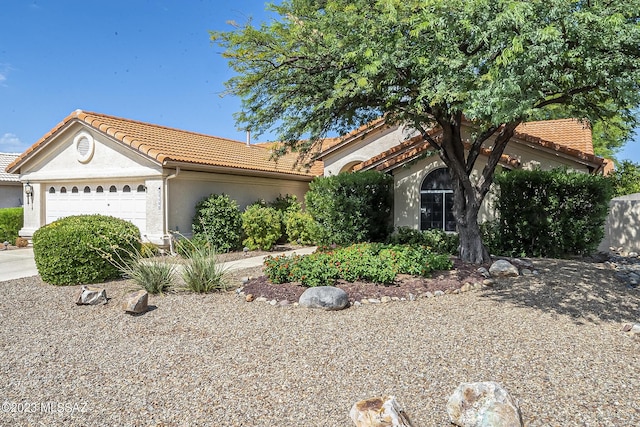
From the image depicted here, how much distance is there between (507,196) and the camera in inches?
489

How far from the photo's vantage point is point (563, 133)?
17922 mm

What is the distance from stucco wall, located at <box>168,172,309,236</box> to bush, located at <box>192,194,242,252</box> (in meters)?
0.36

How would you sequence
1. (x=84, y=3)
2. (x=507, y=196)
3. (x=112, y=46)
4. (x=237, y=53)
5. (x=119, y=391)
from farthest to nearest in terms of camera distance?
(x=112, y=46), (x=84, y=3), (x=507, y=196), (x=237, y=53), (x=119, y=391)

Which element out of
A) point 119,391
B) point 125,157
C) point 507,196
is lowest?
point 119,391

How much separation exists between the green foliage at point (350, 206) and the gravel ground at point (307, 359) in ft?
21.4

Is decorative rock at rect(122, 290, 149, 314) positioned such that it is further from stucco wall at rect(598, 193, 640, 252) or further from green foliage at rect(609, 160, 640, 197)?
green foliage at rect(609, 160, 640, 197)

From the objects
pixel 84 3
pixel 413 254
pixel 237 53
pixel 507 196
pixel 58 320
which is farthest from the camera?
pixel 84 3

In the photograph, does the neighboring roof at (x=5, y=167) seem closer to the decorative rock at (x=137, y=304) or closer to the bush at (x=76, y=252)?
the bush at (x=76, y=252)

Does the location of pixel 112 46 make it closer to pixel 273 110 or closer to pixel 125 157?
pixel 125 157

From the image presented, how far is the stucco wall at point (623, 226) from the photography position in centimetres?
1546

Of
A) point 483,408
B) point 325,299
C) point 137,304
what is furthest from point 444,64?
point 137,304

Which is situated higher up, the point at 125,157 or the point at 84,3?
the point at 84,3

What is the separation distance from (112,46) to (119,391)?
15.2m

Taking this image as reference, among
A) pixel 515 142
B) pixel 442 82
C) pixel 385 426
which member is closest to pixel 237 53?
pixel 442 82
